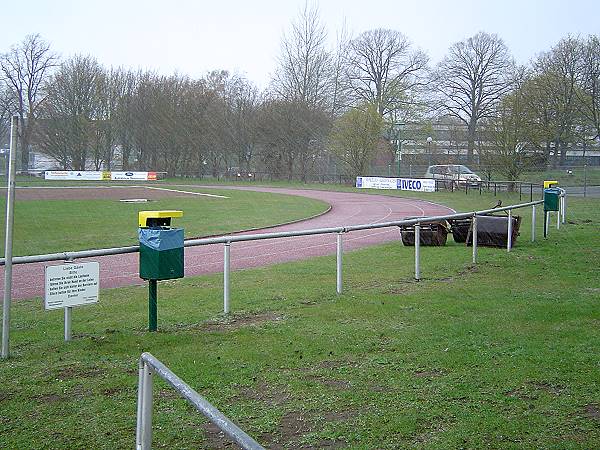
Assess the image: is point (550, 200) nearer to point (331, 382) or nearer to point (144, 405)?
point (331, 382)

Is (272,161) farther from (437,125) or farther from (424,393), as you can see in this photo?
(424,393)

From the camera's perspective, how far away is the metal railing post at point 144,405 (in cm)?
339

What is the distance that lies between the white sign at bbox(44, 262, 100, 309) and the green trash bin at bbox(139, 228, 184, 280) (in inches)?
22.0

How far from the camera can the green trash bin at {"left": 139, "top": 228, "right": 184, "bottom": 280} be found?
7.95 meters

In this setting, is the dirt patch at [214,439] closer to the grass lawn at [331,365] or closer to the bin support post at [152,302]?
the grass lawn at [331,365]

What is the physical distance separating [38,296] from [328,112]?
2683 inches

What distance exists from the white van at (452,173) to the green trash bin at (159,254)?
4627cm

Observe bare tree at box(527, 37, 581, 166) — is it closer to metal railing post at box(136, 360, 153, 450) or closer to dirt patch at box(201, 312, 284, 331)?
dirt patch at box(201, 312, 284, 331)

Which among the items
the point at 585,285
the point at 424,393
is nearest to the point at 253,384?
the point at 424,393

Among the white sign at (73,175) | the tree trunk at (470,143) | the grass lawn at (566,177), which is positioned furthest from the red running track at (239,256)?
the white sign at (73,175)

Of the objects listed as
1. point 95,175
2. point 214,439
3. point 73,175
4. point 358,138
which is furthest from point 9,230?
point 95,175

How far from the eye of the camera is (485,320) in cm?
878

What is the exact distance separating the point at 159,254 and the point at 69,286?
981 millimetres

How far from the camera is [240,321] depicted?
9.04m
